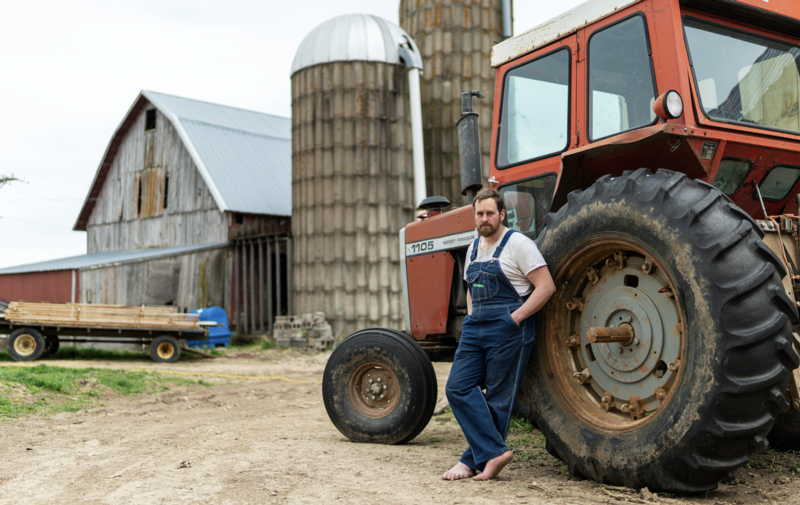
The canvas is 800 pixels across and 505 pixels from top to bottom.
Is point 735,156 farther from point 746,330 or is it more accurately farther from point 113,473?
point 113,473

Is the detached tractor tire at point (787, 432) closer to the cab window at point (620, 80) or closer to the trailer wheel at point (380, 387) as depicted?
the cab window at point (620, 80)

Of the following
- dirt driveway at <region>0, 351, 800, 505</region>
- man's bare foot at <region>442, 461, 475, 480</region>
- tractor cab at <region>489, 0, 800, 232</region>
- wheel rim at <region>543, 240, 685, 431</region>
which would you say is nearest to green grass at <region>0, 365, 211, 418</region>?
dirt driveway at <region>0, 351, 800, 505</region>

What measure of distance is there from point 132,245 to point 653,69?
79.5 ft

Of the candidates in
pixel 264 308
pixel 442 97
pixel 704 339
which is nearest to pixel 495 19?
pixel 442 97

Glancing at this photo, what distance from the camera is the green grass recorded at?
26.6 feet

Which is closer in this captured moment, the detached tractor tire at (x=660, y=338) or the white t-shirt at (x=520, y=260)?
the detached tractor tire at (x=660, y=338)

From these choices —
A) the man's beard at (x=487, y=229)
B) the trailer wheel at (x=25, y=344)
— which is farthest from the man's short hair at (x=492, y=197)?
the trailer wheel at (x=25, y=344)

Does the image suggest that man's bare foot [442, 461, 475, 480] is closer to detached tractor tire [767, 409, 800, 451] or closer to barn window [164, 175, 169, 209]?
detached tractor tire [767, 409, 800, 451]

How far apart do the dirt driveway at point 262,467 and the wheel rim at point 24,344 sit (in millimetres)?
7905

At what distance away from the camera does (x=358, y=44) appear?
18.3 m

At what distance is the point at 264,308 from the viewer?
20938 mm

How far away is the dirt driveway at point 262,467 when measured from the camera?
12.6ft

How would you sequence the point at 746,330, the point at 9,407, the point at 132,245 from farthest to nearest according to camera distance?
the point at 132,245 < the point at 9,407 < the point at 746,330

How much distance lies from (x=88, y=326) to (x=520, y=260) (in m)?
13.5
